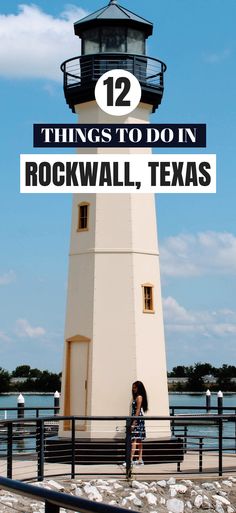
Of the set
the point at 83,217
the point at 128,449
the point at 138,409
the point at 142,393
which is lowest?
the point at 128,449

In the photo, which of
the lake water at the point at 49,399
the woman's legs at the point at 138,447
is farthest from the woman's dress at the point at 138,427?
the lake water at the point at 49,399

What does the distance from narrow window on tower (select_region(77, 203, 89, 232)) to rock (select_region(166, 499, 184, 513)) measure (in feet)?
22.0

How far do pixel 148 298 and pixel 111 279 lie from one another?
2.98ft

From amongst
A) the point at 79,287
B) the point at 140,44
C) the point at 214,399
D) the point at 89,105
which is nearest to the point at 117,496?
the point at 79,287

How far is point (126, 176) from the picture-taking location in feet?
68.4

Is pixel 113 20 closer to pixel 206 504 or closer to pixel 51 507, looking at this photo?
pixel 206 504

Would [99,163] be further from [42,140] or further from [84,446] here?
[84,446]

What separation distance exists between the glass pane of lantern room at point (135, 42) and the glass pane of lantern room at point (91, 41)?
679mm

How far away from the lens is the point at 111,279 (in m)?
20.1

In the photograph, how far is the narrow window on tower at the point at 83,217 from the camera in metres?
20.6

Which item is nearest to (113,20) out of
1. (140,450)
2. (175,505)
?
(140,450)

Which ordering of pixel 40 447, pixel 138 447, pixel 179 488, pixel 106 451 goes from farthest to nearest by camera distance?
pixel 138 447
pixel 106 451
pixel 179 488
pixel 40 447

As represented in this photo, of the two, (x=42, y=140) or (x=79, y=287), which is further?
(x=79, y=287)

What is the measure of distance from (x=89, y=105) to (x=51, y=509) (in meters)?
17.3
